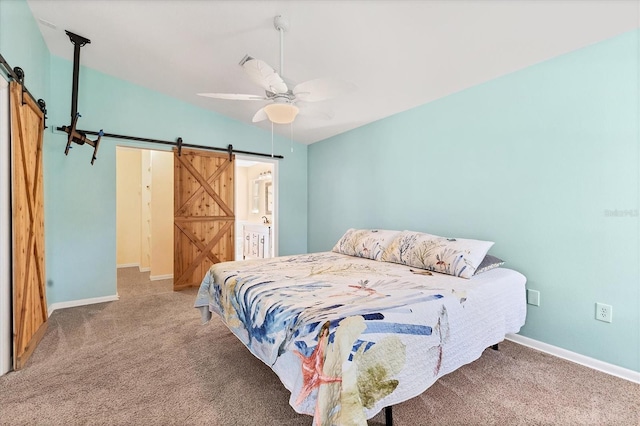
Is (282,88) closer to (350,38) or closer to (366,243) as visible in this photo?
(350,38)

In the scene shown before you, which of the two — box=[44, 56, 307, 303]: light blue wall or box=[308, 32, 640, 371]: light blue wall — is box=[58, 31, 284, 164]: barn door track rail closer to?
box=[44, 56, 307, 303]: light blue wall

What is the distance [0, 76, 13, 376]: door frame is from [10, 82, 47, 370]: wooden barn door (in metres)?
0.03

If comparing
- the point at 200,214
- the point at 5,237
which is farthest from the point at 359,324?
the point at 200,214

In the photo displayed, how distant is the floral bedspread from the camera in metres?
1.25

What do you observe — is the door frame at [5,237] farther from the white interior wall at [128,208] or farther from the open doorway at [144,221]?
the white interior wall at [128,208]

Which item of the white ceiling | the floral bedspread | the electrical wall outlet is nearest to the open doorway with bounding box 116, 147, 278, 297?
the white ceiling

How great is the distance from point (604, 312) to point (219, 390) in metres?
2.74

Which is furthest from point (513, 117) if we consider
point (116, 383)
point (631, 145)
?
point (116, 383)

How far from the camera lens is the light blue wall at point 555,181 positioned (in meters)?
1.99

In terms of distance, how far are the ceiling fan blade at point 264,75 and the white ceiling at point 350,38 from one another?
62 cm

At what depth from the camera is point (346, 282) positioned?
6.81 feet

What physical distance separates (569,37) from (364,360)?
8.64ft

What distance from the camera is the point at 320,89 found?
78.6 inches

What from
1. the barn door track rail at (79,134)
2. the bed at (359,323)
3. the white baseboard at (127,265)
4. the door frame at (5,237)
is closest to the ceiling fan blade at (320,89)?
the bed at (359,323)
